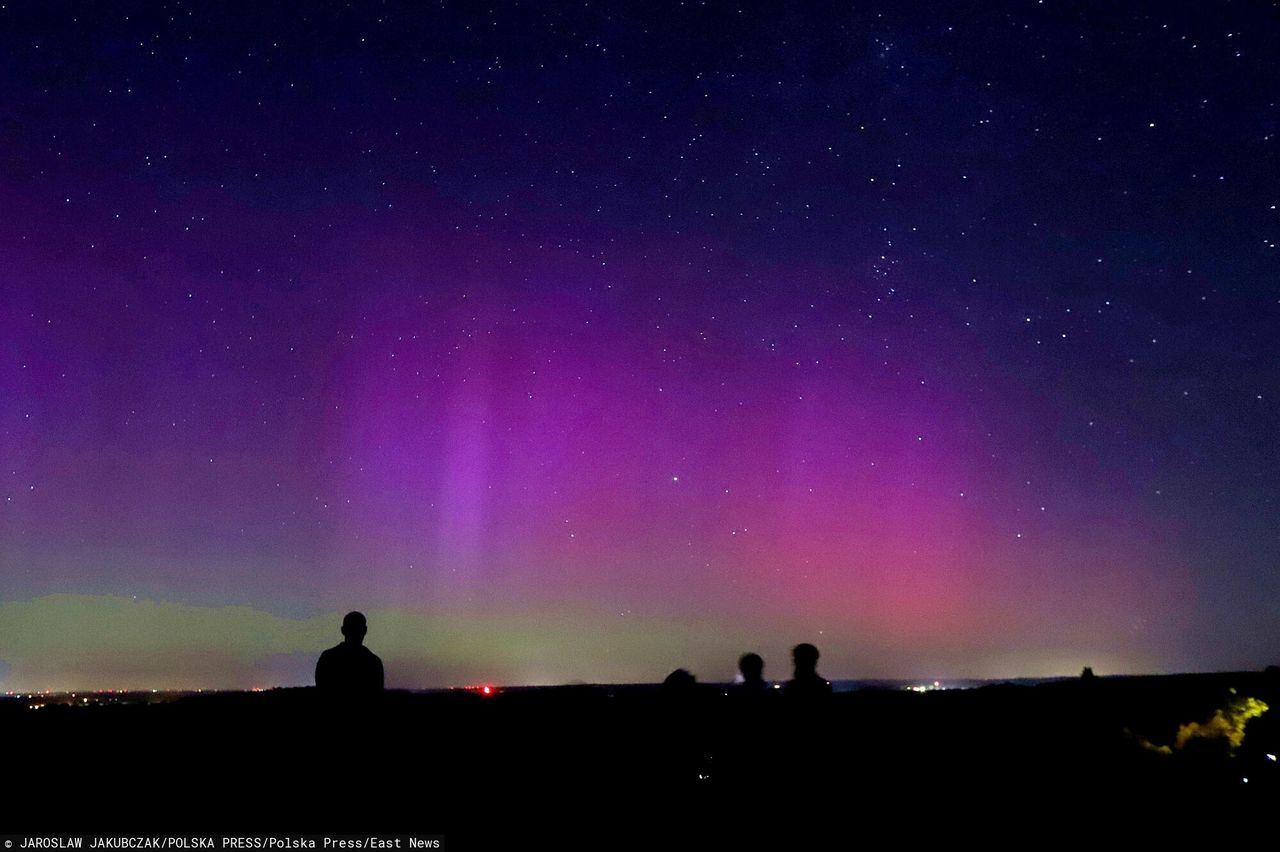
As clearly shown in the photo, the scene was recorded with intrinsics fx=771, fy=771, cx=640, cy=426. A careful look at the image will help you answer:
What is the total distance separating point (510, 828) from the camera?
5.86m

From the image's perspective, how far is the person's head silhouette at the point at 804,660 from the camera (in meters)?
6.60

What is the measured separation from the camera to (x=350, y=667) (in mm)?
6246

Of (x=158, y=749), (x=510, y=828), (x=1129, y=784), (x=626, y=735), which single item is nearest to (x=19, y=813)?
(x=158, y=749)

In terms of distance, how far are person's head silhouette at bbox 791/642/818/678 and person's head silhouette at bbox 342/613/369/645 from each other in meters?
3.66

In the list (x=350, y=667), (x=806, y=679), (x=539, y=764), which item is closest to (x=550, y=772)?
(x=539, y=764)

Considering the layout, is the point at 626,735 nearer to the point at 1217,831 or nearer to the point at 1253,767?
the point at 1217,831

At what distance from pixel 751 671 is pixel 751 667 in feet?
0.13

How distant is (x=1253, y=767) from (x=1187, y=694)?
4.23m

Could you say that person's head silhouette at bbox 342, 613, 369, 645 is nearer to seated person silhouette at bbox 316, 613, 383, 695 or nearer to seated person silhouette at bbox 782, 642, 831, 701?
seated person silhouette at bbox 316, 613, 383, 695

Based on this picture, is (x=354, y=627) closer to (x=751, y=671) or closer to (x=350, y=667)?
(x=350, y=667)

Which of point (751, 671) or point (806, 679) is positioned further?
point (751, 671)

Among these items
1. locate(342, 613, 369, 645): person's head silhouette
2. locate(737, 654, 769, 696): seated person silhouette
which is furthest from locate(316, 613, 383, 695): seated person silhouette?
locate(737, 654, 769, 696): seated person silhouette

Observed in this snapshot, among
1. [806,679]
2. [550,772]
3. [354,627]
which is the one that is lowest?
[550,772]

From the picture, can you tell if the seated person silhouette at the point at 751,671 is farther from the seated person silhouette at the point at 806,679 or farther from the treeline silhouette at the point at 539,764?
the seated person silhouette at the point at 806,679
